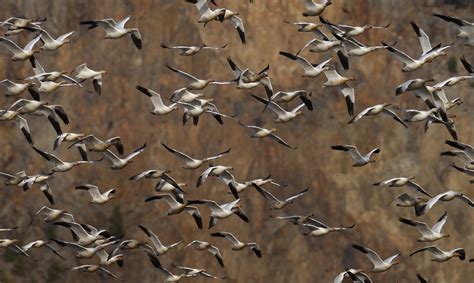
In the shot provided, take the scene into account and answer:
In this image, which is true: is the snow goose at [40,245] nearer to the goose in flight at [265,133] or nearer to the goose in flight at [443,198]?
the goose in flight at [265,133]

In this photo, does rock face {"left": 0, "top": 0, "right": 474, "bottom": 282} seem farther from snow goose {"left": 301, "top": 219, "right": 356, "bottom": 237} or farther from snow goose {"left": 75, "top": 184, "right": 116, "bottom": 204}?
snow goose {"left": 75, "top": 184, "right": 116, "bottom": 204}

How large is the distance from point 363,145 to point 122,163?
6427mm

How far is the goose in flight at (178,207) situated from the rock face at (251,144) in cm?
263

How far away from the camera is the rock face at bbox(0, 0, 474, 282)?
36.8 metres

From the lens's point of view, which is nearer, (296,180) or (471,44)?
(471,44)

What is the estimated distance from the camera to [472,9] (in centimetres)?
3716

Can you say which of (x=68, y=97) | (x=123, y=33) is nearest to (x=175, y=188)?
(x=123, y=33)

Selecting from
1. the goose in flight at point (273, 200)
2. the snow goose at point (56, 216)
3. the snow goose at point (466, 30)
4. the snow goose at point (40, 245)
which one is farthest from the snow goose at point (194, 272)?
the snow goose at point (466, 30)

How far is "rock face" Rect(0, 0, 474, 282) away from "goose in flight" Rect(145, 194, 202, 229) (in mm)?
2630

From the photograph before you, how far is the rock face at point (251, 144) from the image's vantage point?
3681 cm

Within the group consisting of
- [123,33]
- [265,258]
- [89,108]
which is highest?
[123,33]

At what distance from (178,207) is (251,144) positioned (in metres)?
4.49

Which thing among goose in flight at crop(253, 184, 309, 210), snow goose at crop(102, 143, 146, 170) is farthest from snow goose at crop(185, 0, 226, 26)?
goose in flight at crop(253, 184, 309, 210)

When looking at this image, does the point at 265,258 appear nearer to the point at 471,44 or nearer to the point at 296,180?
the point at 296,180
